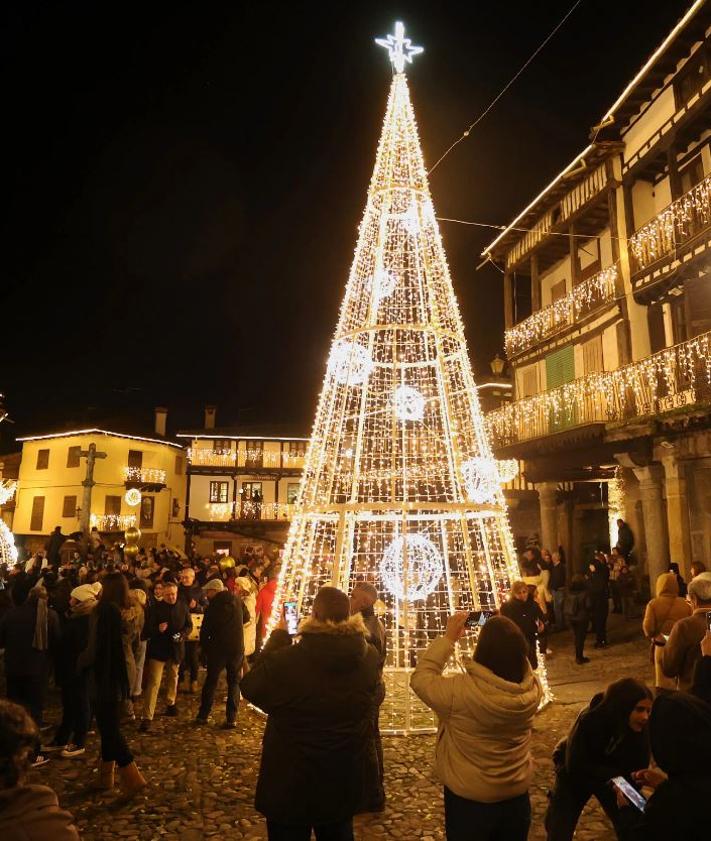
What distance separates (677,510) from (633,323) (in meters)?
4.85

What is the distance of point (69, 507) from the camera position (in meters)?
35.7

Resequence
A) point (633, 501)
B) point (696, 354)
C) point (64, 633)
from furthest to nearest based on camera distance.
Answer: point (633, 501)
point (696, 354)
point (64, 633)

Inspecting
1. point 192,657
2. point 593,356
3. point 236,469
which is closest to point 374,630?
point 192,657

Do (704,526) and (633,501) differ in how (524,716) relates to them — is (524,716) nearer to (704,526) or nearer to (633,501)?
(704,526)

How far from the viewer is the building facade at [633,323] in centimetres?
1234

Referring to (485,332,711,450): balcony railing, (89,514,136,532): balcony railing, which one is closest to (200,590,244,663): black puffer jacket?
(485,332,711,450): balcony railing

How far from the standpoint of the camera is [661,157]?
14516 millimetres

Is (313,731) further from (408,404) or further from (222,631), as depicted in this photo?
(408,404)

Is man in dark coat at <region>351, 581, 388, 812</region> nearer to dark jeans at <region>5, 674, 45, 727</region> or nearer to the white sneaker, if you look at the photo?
the white sneaker

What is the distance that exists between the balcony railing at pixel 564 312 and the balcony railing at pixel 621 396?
261cm

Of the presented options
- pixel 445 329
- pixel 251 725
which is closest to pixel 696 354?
pixel 445 329

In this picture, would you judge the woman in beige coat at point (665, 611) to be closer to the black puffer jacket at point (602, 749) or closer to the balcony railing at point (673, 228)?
the black puffer jacket at point (602, 749)

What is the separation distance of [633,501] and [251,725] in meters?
11.8

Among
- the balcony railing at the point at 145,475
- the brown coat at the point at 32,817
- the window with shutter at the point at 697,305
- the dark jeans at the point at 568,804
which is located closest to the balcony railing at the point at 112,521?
the balcony railing at the point at 145,475
